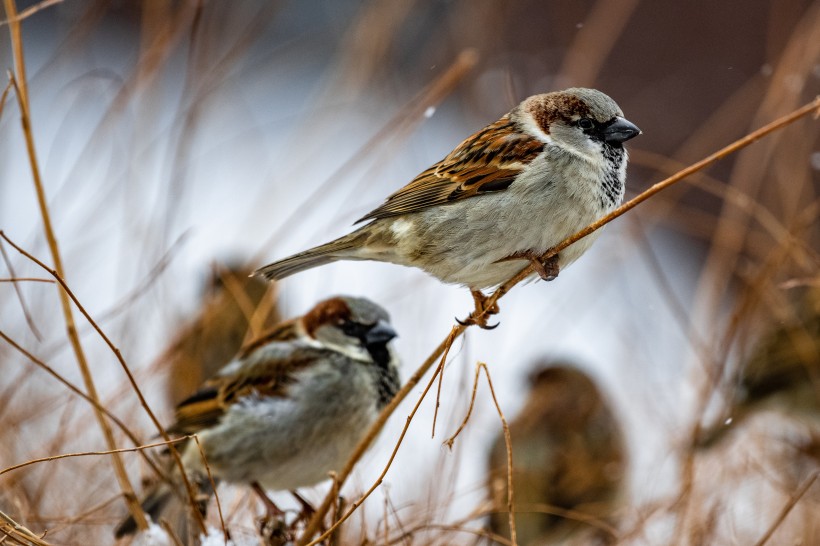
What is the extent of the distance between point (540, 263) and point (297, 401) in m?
1.06

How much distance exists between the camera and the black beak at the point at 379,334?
8.76ft

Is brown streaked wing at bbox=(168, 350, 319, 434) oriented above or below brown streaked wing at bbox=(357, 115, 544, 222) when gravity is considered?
below

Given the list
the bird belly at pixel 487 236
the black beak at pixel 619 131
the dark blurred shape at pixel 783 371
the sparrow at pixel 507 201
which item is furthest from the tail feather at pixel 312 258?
the dark blurred shape at pixel 783 371

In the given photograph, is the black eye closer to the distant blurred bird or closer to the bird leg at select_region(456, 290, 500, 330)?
the bird leg at select_region(456, 290, 500, 330)

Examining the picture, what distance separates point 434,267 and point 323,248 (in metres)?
0.27

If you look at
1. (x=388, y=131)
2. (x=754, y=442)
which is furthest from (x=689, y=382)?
(x=388, y=131)

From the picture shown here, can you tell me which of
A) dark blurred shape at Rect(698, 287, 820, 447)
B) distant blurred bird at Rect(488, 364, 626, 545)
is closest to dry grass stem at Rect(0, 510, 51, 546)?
distant blurred bird at Rect(488, 364, 626, 545)

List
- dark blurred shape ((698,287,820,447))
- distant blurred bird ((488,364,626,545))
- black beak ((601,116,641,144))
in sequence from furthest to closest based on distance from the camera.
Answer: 1. distant blurred bird ((488,364,626,545))
2. dark blurred shape ((698,287,820,447))
3. black beak ((601,116,641,144))

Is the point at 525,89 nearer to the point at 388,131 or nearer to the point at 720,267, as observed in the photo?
the point at 720,267

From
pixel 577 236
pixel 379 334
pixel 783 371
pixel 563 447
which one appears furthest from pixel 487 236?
pixel 783 371

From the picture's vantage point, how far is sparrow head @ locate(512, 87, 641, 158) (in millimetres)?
1887

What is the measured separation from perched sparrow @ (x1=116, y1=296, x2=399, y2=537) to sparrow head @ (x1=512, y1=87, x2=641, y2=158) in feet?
2.93

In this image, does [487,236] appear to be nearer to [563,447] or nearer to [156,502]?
[156,502]

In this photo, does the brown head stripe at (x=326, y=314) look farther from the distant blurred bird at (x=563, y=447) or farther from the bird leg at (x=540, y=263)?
the distant blurred bird at (x=563, y=447)
